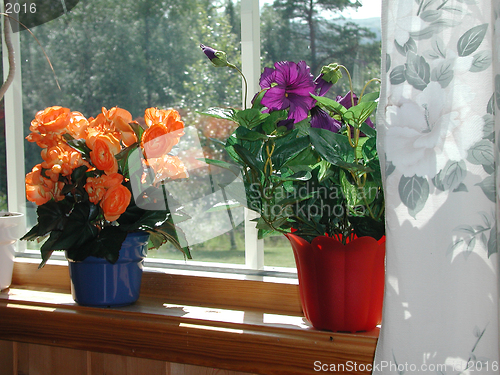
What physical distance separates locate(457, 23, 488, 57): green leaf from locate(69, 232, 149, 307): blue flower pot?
2.23 feet

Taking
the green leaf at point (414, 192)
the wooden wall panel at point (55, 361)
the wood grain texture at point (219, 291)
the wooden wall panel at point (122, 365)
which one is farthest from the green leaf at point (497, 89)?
the wooden wall panel at point (55, 361)

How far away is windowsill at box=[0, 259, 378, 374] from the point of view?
746 mm

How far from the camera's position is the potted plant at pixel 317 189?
2.25 feet

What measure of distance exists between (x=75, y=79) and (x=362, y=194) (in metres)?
0.93

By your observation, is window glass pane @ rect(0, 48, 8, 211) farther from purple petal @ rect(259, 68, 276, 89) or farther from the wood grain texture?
purple petal @ rect(259, 68, 276, 89)

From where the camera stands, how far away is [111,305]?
916mm

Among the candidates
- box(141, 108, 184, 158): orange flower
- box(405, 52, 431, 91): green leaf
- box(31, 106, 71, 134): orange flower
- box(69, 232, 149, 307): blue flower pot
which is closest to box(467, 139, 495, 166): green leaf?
box(405, 52, 431, 91): green leaf

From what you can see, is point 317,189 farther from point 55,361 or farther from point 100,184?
point 55,361

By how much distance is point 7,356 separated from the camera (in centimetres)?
103

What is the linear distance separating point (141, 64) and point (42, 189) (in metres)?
0.48

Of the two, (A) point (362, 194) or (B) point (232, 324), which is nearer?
(A) point (362, 194)

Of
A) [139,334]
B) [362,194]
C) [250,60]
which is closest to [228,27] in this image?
[250,60]

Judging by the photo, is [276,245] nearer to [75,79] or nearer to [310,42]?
[310,42]

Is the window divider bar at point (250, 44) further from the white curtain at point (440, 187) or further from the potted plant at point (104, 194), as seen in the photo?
the white curtain at point (440, 187)
